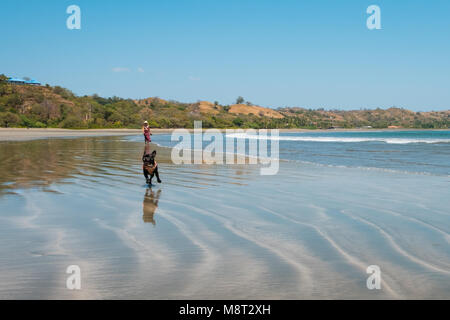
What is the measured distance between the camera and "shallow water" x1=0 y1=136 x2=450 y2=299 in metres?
3.83

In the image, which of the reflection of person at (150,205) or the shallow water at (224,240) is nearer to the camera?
the shallow water at (224,240)

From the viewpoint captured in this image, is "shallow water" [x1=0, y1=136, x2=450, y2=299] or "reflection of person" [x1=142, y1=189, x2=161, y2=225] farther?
"reflection of person" [x1=142, y1=189, x2=161, y2=225]

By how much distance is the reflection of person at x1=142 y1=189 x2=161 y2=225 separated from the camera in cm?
668

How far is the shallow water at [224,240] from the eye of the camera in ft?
12.6

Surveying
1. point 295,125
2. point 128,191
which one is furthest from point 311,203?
point 295,125

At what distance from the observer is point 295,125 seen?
178125 millimetres

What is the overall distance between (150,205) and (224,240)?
278 cm

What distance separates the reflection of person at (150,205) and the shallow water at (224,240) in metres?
0.02

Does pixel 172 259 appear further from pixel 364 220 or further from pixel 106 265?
pixel 364 220

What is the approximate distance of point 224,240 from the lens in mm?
5398

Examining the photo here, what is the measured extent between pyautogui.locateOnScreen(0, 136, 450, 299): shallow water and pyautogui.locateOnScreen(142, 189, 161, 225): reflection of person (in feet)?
0.07

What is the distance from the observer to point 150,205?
307 inches

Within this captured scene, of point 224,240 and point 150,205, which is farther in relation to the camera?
point 150,205
